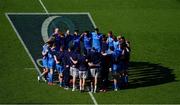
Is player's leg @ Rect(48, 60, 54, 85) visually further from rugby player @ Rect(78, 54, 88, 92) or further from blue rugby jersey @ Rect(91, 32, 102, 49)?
blue rugby jersey @ Rect(91, 32, 102, 49)

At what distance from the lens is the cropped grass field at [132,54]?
81.8ft

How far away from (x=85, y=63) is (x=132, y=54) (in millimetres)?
5975

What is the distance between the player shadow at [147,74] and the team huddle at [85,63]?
720mm

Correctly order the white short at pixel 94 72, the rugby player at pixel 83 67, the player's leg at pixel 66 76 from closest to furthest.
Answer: the rugby player at pixel 83 67 < the white short at pixel 94 72 < the player's leg at pixel 66 76

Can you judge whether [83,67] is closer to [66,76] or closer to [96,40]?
[66,76]

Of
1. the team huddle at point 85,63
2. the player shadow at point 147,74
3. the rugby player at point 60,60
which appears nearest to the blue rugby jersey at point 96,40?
the team huddle at point 85,63

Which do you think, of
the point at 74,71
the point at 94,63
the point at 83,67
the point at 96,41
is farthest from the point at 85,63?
the point at 96,41

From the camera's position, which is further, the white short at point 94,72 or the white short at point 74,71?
the white short at point 94,72

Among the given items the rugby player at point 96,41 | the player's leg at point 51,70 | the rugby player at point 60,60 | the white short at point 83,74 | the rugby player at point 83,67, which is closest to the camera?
the rugby player at point 83,67

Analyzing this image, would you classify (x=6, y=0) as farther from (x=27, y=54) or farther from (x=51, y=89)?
(x=51, y=89)

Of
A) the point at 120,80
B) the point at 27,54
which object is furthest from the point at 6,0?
the point at 120,80

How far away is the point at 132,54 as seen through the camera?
1198 inches

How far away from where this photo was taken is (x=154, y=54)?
1208 inches

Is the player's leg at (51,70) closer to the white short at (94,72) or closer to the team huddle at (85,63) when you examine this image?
the team huddle at (85,63)
